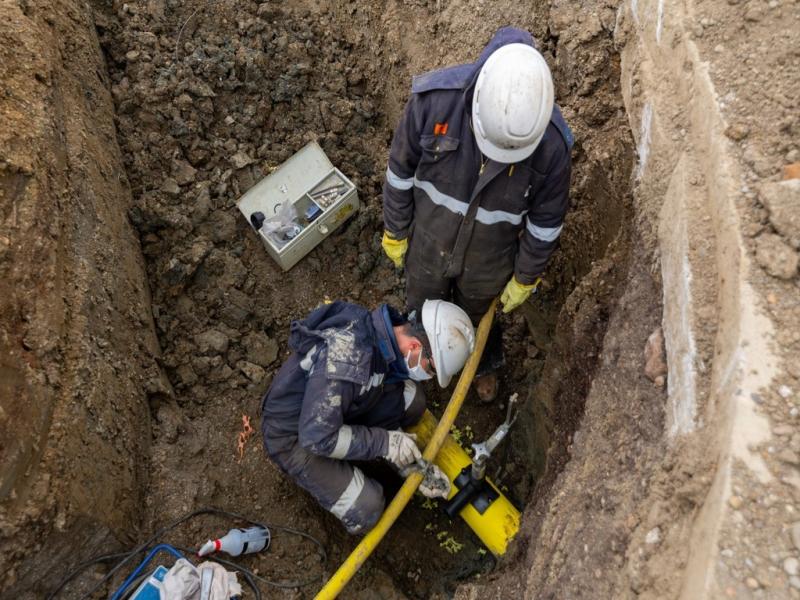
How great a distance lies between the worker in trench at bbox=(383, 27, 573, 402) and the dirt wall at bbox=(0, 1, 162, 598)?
1595mm

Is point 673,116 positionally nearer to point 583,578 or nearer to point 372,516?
point 583,578

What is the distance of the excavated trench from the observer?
3002mm

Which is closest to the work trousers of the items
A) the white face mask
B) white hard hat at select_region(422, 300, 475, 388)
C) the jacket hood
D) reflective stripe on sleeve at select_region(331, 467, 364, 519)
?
reflective stripe on sleeve at select_region(331, 467, 364, 519)

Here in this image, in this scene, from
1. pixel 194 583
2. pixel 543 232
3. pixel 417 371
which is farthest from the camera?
pixel 417 371

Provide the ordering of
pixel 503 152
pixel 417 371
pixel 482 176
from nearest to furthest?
pixel 503 152 < pixel 482 176 < pixel 417 371

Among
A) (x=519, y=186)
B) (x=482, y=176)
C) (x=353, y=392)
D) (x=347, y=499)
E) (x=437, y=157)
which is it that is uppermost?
(x=437, y=157)

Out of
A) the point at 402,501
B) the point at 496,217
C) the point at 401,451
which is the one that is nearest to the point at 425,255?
the point at 496,217

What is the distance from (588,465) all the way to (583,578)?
1.43 ft

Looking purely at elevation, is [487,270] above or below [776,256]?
below

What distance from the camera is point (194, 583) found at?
271 centimetres

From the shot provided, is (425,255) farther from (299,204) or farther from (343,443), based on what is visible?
(299,204)

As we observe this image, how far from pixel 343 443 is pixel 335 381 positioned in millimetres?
365

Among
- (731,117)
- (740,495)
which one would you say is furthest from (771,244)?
(740,495)

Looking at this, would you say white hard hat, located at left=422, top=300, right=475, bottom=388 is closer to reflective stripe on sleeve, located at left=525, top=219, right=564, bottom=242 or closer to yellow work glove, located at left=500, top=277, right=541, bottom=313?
yellow work glove, located at left=500, top=277, right=541, bottom=313
